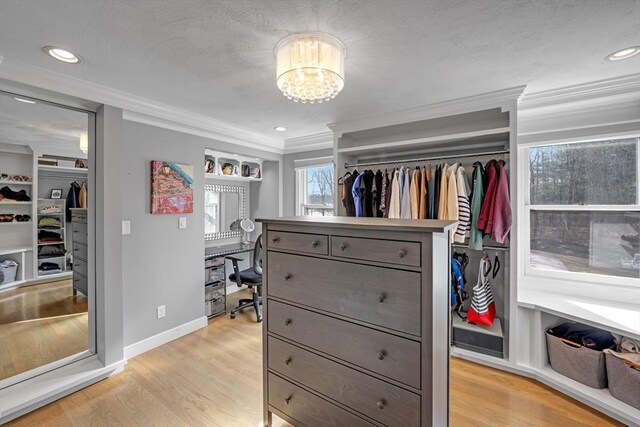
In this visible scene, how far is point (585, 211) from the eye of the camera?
8.81 ft

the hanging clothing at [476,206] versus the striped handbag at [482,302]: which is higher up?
the hanging clothing at [476,206]

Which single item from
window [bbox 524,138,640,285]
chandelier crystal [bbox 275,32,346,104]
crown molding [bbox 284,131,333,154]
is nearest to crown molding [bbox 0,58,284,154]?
crown molding [bbox 284,131,333,154]

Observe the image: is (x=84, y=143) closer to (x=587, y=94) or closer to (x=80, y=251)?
(x=80, y=251)

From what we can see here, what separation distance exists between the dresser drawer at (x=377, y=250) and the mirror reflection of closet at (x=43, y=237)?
2.33 m

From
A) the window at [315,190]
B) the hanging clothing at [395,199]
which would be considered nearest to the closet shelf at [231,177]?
the window at [315,190]

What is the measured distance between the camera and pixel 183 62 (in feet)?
6.41

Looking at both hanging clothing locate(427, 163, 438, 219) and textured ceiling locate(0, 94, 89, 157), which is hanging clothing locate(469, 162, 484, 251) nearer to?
hanging clothing locate(427, 163, 438, 219)

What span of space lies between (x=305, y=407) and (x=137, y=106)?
9.07 ft

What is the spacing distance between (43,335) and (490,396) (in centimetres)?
357

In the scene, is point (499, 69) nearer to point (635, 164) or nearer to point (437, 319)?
point (635, 164)

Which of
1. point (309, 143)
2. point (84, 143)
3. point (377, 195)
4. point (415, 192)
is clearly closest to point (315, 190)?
point (309, 143)

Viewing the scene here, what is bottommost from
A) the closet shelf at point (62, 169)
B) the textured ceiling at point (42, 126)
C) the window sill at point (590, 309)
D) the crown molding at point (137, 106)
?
the window sill at point (590, 309)

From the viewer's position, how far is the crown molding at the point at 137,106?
6.58 ft

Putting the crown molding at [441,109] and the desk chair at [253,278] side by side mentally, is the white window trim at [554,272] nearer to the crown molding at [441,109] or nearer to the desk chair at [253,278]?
the crown molding at [441,109]
